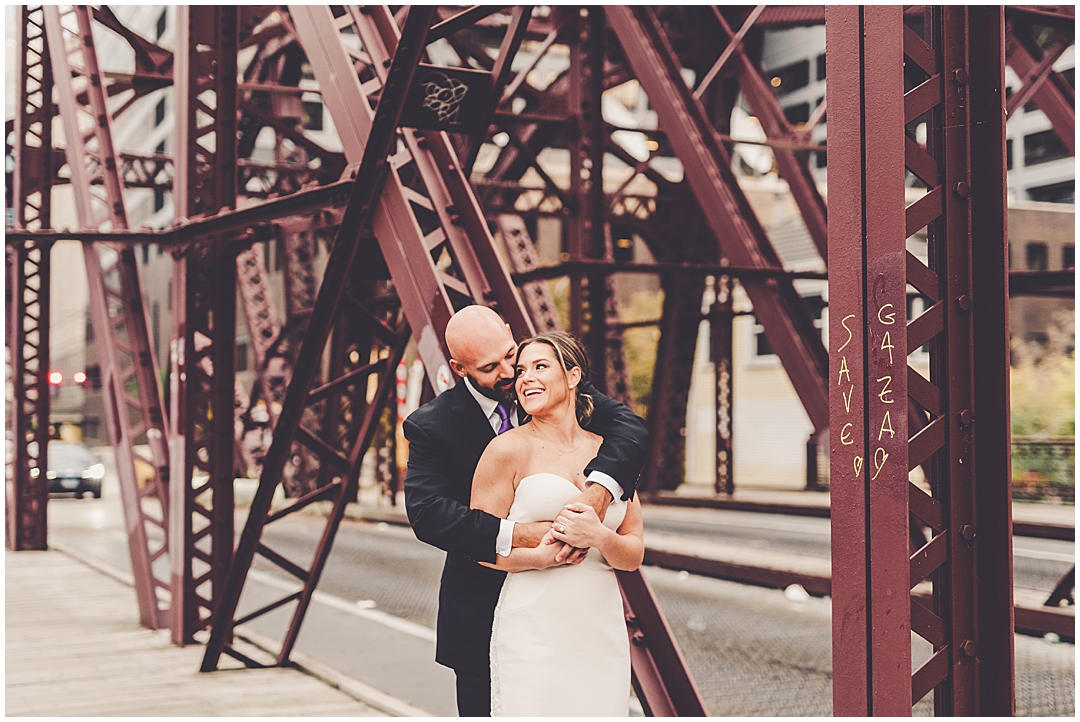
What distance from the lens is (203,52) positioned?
928 centimetres

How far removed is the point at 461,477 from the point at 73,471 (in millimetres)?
29862

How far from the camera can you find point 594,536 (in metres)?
3.37

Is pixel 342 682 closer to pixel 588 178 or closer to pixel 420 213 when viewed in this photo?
pixel 420 213

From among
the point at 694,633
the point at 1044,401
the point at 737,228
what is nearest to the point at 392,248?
the point at 737,228

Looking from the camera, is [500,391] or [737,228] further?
[737,228]

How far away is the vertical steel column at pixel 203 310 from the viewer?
29.4 ft

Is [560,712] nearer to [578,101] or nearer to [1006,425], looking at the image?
[1006,425]

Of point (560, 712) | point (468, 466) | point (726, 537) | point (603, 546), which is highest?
point (468, 466)

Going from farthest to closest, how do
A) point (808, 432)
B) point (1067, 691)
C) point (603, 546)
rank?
point (808, 432), point (1067, 691), point (603, 546)

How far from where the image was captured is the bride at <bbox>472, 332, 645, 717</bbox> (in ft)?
11.3

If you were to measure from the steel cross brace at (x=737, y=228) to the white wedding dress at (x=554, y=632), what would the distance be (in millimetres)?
5743

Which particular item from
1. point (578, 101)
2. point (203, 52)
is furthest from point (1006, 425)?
point (578, 101)

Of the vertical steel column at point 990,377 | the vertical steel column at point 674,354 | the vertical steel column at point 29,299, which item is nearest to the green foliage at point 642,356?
the vertical steel column at point 674,354

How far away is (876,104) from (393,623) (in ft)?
27.3
